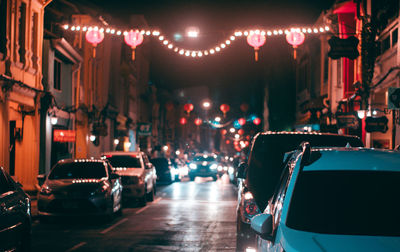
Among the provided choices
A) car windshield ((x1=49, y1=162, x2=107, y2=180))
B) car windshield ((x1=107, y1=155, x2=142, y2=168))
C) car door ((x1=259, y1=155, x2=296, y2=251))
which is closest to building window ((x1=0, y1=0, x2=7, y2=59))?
car windshield ((x1=107, y1=155, x2=142, y2=168))

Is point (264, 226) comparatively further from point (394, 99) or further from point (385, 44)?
point (385, 44)

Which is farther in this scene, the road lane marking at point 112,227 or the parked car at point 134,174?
the parked car at point 134,174

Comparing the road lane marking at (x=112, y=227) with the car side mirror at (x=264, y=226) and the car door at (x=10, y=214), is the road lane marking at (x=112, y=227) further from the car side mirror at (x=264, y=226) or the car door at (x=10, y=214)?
the car side mirror at (x=264, y=226)

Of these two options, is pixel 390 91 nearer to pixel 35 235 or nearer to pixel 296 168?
pixel 35 235

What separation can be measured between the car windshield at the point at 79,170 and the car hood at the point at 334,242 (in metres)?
Result: 12.4

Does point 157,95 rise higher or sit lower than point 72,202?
higher

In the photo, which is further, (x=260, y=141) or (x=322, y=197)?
(x=260, y=141)

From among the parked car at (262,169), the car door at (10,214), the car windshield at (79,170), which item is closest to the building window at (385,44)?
the car windshield at (79,170)

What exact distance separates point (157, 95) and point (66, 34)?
43.1 m

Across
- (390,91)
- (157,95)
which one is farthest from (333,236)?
(157,95)

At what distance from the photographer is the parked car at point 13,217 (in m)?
7.82

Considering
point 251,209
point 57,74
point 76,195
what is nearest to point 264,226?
point 251,209

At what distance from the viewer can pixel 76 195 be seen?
14.8 meters

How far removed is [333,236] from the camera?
4.07 m
